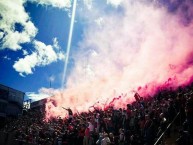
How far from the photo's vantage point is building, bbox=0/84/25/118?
204 ft

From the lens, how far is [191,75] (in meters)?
23.2

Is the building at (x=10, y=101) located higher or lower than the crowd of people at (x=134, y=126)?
higher

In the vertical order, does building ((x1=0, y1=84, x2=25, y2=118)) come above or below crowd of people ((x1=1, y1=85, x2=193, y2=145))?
above

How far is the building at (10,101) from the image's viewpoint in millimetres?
62125

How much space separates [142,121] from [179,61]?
11.8 metres

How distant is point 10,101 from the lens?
64.1 metres

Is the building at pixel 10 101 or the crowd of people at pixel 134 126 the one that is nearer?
the crowd of people at pixel 134 126

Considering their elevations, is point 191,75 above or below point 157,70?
below

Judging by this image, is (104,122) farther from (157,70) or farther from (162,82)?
(157,70)

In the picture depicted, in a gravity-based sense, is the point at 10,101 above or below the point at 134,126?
above

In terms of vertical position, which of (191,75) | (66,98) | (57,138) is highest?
(66,98)

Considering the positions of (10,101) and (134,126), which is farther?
(10,101)

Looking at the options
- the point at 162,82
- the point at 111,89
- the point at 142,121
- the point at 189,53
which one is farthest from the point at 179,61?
the point at 142,121

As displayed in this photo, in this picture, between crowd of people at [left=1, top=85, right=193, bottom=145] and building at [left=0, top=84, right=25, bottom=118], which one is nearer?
crowd of people at [left=1, top=85, right=193, bottom=145]
